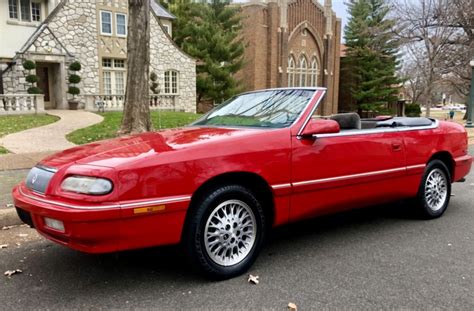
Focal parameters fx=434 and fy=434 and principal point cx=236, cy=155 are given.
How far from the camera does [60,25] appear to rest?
952 inches

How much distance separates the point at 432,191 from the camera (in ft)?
17.9

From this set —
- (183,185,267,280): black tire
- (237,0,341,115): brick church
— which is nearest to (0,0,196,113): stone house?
(237,0,341,115): brick church

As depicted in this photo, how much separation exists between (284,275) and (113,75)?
2536cm

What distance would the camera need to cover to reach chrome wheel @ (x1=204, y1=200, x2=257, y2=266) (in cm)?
358

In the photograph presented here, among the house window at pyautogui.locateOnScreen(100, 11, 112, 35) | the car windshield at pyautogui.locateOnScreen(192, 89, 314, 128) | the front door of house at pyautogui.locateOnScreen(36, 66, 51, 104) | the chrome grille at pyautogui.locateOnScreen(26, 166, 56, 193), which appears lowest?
the chrome grille at pyautogui.locateOnScreen(26, 166, 56, 193)

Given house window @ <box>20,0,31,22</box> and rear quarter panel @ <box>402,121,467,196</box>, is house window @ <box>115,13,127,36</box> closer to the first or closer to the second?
house window @ <box>20,0,31,22</box>

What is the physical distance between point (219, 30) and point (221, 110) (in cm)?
2586

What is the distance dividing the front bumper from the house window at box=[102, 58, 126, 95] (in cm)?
2435

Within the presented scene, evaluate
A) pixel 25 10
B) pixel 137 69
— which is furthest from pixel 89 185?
pixel 25 10

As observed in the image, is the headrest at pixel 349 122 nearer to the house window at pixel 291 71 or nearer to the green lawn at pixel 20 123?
the green lawn at pixel 20 123

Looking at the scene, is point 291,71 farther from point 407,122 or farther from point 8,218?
point 8,218

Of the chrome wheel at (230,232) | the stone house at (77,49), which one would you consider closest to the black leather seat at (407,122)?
the chrome wheel at (230,232)

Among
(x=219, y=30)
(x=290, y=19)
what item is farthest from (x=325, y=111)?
(x=219, y=30)

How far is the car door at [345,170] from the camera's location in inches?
160
